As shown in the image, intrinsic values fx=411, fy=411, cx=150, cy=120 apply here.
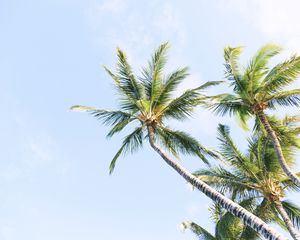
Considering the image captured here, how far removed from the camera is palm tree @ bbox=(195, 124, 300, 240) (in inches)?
655

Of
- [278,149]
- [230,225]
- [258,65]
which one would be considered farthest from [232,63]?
[230,225]

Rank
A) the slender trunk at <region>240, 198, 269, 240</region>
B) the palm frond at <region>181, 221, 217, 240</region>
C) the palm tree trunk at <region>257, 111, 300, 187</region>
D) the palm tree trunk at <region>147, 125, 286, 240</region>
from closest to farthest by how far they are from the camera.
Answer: the palm tree trunk at <region>147, 125, 286, 240</region> < the palm tree trunk at <region>257, 111, 300, 187</region> < the slender trunk at <region>240, 198, 269, 240</region> < the palm frond at <region>181, 221, 217, 240</region>

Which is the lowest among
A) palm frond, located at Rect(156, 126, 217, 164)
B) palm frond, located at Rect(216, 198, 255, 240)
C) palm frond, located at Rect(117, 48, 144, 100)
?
palm frond, located at Rect(216, 198, 255, 240)

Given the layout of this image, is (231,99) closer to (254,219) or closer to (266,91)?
(266,91)

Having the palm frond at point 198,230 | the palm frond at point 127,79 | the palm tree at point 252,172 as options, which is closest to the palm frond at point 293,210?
the palm tree at point 252,172

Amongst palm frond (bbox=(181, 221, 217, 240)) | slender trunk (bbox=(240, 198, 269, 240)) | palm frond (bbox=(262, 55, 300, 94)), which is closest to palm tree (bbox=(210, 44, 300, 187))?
palm frond (bbox=(262, 55, 300, 94))

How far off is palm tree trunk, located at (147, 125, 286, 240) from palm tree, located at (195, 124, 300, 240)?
8.28 feet

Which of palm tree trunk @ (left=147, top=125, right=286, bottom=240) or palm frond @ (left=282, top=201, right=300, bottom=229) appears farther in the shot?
palm frond @ (left=282, top=201, right=300, bottom=229)

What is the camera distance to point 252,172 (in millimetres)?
16609

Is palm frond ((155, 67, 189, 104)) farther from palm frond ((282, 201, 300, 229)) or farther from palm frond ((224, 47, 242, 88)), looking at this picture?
palm frond ((282, 201, 300, 229))

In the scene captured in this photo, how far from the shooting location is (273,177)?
671 inches

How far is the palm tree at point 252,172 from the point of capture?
54.6 feet

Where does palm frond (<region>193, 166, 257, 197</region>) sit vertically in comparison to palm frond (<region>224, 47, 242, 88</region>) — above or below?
below

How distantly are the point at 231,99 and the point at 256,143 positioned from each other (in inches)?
95.0
